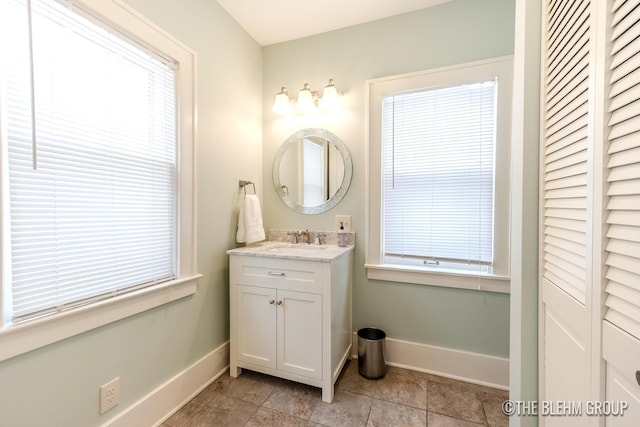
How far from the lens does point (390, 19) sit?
2014mm

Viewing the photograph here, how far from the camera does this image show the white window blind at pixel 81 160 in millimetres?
989

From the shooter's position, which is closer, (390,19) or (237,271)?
(237,271)

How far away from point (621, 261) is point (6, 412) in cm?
200

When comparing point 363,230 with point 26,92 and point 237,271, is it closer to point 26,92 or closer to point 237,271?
point 237,271

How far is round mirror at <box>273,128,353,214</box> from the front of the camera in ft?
7.13

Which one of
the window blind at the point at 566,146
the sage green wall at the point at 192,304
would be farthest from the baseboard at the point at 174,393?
the window blind at the point at 566,146

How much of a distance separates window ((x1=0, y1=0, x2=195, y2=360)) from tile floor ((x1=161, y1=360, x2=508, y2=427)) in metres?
0.72

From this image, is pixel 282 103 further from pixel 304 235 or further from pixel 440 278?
pixel 440 278

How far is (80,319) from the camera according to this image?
1.15 meters

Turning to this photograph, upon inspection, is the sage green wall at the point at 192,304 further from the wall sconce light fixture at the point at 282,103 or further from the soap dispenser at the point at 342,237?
the soap dispenser at the point at 342,237

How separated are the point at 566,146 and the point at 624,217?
0.37m

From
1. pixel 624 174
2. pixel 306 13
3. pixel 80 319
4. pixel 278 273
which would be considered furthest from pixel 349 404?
pixel 306 13

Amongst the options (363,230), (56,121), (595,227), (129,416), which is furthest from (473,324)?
(56,121)

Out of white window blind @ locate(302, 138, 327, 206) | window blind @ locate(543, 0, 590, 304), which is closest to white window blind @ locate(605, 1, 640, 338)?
window blind @ locate(543, 0, 590, 304)
